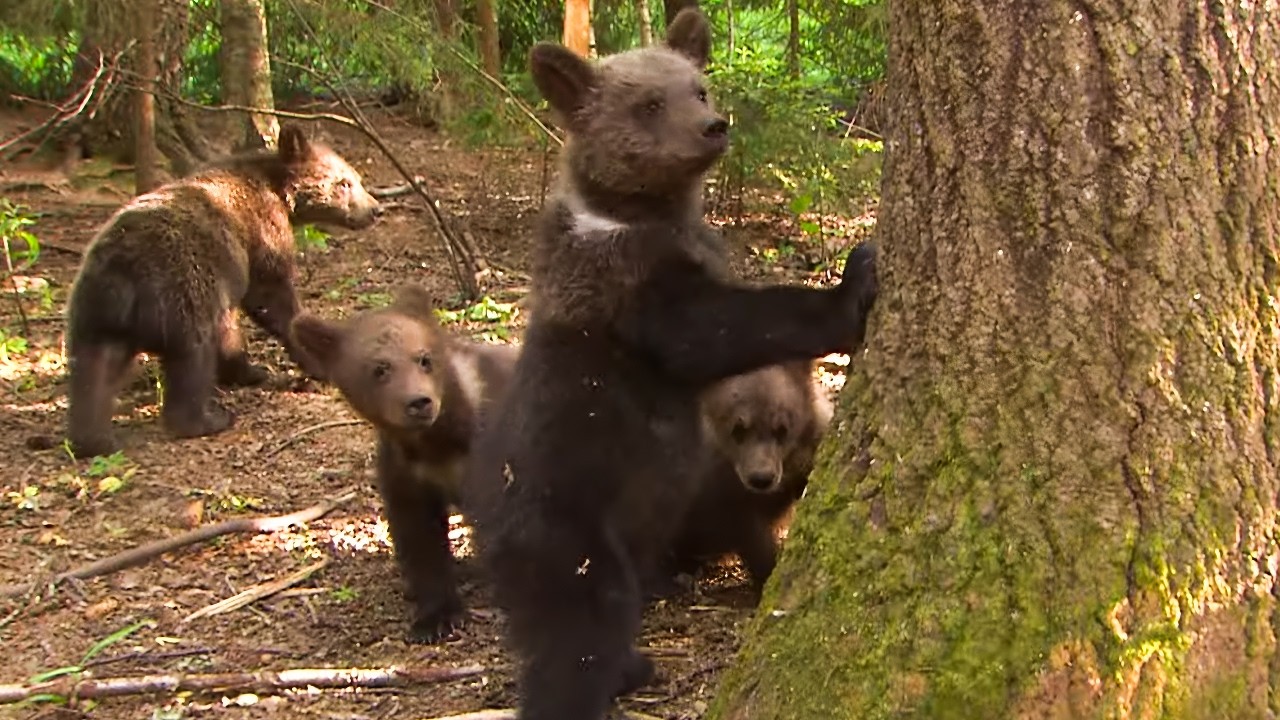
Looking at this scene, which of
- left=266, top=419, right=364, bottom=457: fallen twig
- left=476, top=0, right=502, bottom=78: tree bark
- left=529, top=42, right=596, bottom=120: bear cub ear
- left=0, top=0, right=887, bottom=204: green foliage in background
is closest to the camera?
left=529, top=42, right=596, bottom=120: bear cub ear

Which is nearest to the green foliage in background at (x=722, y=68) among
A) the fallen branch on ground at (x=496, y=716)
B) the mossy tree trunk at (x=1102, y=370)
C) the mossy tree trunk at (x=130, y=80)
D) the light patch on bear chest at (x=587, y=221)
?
the mossy tree trunk at (x=130, y=80)

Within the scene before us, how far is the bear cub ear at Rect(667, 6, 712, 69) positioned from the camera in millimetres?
5184

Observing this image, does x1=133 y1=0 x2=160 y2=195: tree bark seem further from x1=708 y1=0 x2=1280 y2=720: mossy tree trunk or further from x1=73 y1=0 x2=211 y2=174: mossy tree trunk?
x1=708 y1=0 x2=1280 y2=720: mossy tree trunk

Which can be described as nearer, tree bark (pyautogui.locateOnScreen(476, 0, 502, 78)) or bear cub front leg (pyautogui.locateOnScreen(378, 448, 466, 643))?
bear cub front leg (pyautogui.locateOnScreen(378, 448, 466, 643))

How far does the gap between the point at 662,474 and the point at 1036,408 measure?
1.75 meters

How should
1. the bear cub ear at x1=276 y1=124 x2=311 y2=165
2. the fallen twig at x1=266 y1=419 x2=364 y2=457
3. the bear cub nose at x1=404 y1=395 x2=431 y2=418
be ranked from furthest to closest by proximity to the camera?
the bear cub ear at x1=276 y1=124 x2=311 y2=165 < the fallen twig at x1=266 y1=419 x2=364 y2=457 < the bear cub nose at x1=404 y1=395 x2=431 y2=418

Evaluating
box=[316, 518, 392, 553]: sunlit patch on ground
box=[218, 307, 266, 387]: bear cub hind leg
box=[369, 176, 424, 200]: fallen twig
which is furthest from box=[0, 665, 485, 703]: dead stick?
box=[369, 176, 424, 200]: fallen twig

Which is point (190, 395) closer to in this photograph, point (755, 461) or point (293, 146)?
point (293, 146)

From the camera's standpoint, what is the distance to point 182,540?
5.94 metres

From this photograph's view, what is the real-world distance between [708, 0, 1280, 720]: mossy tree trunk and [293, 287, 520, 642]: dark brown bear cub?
249 centimetres

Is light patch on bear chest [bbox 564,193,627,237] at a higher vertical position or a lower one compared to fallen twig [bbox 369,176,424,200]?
lower

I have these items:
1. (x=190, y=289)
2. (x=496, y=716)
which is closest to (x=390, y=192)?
(x=190, y=289)

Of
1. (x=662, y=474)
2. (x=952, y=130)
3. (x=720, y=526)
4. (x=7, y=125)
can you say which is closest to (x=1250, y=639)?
(x=952, y=130)

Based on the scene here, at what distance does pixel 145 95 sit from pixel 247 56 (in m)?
1.13
